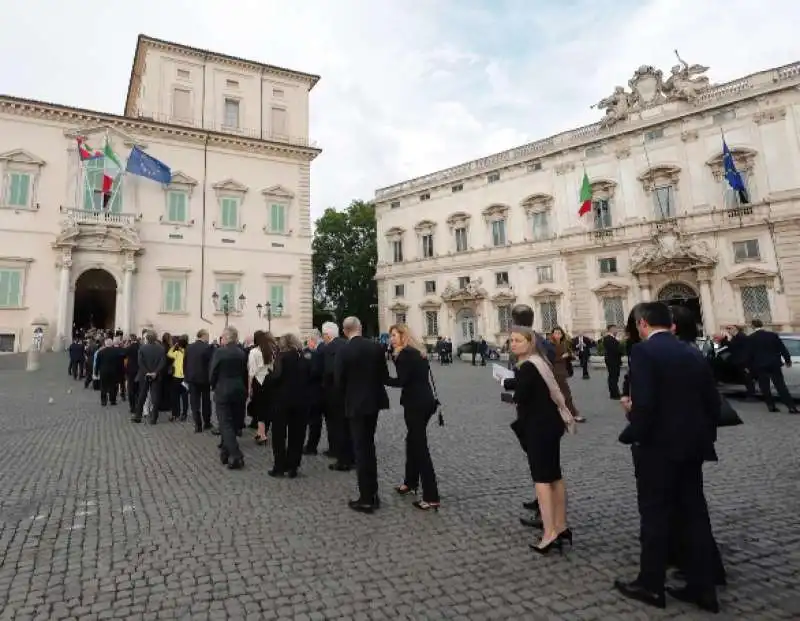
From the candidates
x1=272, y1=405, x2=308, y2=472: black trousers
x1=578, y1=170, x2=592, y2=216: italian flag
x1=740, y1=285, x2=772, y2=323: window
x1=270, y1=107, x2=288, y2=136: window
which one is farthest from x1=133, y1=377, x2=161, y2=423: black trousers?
x1=740, y1=285, x2=772, y2=323: window

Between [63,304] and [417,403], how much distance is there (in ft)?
85.1

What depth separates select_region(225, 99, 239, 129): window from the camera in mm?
31344

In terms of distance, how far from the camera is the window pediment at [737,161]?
93.2 feet

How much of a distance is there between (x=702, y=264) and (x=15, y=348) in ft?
121

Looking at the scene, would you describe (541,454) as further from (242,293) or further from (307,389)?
(242,293)

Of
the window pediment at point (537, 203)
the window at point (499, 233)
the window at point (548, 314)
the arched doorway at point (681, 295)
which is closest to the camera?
the arched doorway at point (681, 295)

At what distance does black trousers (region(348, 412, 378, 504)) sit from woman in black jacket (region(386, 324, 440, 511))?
380 millimetres

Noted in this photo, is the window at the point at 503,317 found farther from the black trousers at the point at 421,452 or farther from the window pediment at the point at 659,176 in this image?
the black trousers at the point at 421,452

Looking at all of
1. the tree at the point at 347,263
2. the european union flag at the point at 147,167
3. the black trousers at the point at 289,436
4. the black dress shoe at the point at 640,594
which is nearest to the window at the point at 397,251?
the tree at the point at 347,263

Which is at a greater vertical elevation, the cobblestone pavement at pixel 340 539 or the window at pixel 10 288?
the window at pixel 10 288

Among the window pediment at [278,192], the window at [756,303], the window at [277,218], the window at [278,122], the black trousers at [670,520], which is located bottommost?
the black trousers at [670,520]

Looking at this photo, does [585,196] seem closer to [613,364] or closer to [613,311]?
[613,311]

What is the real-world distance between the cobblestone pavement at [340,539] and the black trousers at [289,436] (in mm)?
289

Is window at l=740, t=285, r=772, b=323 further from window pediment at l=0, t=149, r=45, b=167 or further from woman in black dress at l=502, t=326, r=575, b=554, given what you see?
window pediment at l=0, t=149, r=45, b=167
